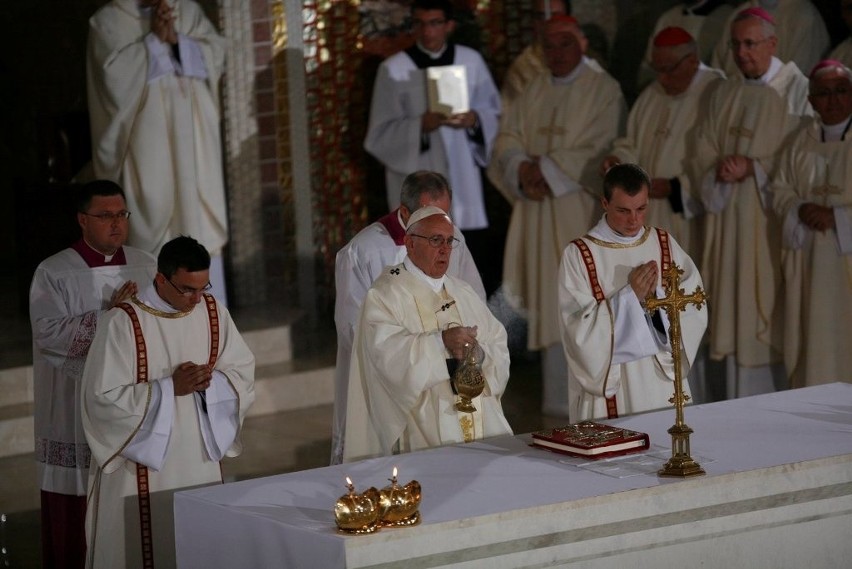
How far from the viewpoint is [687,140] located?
30.0 ft

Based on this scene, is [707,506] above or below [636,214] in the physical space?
below

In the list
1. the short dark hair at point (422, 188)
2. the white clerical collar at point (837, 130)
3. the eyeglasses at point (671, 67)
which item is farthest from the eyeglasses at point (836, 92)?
the short dark hair at point (422, 188)

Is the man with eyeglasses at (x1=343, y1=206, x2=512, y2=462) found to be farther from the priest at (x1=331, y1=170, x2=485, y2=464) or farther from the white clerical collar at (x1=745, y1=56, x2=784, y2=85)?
the white clerical collar at (x1=745, y1=56, x2=784, y2=85)

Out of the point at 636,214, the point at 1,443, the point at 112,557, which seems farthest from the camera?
the point at 1,443

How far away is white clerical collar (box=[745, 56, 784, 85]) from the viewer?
29.2 ft

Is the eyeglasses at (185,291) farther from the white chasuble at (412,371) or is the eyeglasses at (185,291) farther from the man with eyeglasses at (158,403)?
the white chasuble at (412,371)

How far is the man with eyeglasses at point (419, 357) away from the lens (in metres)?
5.41

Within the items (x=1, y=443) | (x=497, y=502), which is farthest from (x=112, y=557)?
(x=1, y=443)

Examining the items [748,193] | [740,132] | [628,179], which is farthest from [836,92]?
[628,179]

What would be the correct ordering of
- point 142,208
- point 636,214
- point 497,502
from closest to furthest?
point 497,502 < point 636,214 < point 142,208

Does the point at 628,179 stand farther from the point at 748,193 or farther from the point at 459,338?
the point at 748,193

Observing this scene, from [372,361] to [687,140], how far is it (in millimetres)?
4213

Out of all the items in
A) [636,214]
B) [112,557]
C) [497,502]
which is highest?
[636,214]

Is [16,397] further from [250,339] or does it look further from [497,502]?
[497,502]
